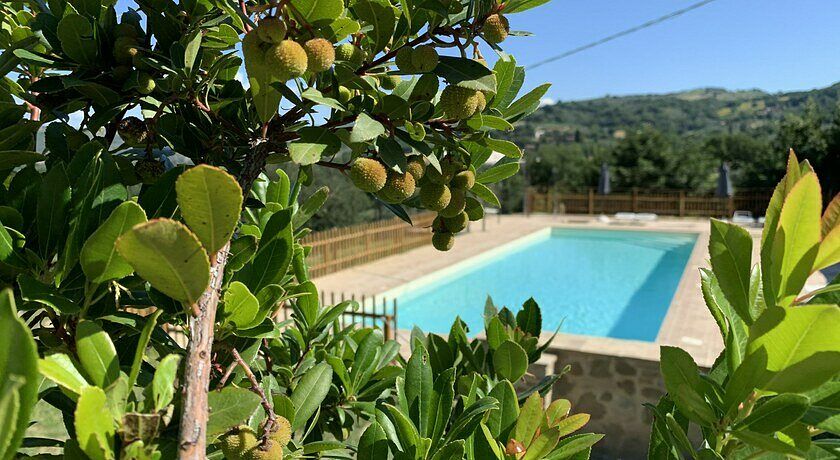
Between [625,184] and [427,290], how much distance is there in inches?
704

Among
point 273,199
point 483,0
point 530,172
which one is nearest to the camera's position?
point 483,0

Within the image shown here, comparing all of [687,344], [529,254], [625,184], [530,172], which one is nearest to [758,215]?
[625,184]

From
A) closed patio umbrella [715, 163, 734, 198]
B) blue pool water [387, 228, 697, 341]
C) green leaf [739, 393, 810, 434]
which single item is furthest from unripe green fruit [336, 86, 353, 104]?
closed patio umbrella [715, 163, 734, 198]

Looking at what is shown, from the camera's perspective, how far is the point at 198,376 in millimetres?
639

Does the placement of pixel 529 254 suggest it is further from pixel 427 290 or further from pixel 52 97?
pixel 52 97

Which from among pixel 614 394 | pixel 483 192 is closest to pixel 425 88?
pixel 483 192

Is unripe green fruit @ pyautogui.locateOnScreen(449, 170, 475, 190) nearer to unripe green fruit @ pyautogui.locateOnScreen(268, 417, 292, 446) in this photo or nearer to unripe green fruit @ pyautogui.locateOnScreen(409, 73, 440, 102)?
unripe green fruit @ pyautogui.locateOnScreen(409, 73, 440, 102)

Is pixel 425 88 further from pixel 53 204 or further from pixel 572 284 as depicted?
pixel 572 284

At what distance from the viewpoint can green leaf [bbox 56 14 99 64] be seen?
2.92ft

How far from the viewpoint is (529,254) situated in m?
16.2

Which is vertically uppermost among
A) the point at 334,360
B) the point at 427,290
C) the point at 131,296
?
the point at 131,296

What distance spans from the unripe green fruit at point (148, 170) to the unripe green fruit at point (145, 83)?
0.43ft

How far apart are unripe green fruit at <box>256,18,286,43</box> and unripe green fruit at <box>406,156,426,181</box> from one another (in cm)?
28

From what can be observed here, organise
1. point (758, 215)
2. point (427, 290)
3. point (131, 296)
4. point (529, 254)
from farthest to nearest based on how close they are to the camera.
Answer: point (758, 215)
point (529, 254)
point (427, 290)
point (131, 296)
